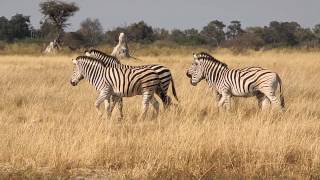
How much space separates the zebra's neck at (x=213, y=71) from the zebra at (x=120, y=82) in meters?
1.27

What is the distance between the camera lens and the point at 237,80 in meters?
10.5

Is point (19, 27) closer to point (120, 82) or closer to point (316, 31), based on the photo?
point (316, 31)

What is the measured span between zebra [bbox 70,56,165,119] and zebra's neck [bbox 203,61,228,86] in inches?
50.2

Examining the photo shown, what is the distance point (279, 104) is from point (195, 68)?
2092 millimetres

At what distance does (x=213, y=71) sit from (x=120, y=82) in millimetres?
2166

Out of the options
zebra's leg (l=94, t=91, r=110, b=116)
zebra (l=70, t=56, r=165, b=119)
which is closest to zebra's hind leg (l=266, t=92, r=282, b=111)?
→ zebra (l=70, t=56, r=165, b=119)

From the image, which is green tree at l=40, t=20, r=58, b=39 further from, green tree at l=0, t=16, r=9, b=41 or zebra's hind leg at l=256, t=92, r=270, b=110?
zebra's hind leg at l=256, t=92, r=270, b=110

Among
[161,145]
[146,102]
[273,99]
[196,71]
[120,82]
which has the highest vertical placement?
[196,71]

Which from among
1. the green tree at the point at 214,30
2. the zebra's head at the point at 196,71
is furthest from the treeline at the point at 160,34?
the zebra's head at the point at 196,71

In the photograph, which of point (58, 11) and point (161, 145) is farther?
point (58, 11)

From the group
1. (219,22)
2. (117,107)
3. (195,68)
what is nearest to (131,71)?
(117,107)

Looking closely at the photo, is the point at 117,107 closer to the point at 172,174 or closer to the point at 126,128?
the point at 126,128

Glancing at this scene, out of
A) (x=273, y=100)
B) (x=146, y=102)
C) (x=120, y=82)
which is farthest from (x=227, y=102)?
(x=120, y=82)

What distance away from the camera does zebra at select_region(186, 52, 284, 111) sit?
33.1 feet
